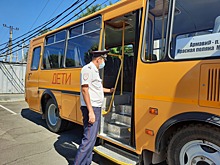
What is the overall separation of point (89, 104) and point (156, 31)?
1.60m

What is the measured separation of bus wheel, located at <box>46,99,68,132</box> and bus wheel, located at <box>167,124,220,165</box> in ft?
11.1

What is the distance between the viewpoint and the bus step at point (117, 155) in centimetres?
296

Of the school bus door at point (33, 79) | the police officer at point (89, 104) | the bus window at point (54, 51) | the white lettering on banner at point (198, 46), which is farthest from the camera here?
the school bus door at point (33, 79)

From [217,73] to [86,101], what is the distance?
1.77 meters

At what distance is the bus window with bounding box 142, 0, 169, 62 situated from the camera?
108 inches

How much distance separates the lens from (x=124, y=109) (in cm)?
384

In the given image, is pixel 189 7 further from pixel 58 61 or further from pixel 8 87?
pixel 8 87

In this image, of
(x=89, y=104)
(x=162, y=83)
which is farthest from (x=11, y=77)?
(x=162, y=83)

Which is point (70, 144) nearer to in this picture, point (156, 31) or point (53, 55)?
point (53, 55)

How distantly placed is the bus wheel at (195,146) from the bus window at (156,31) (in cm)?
105

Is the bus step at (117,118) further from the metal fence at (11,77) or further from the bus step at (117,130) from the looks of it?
the metal fence at (11,77)

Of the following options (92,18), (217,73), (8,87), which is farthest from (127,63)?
(8,87)

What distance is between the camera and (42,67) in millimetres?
5773

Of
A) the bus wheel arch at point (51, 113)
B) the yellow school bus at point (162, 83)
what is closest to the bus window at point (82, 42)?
the yellow school bus at point (162, 83)
